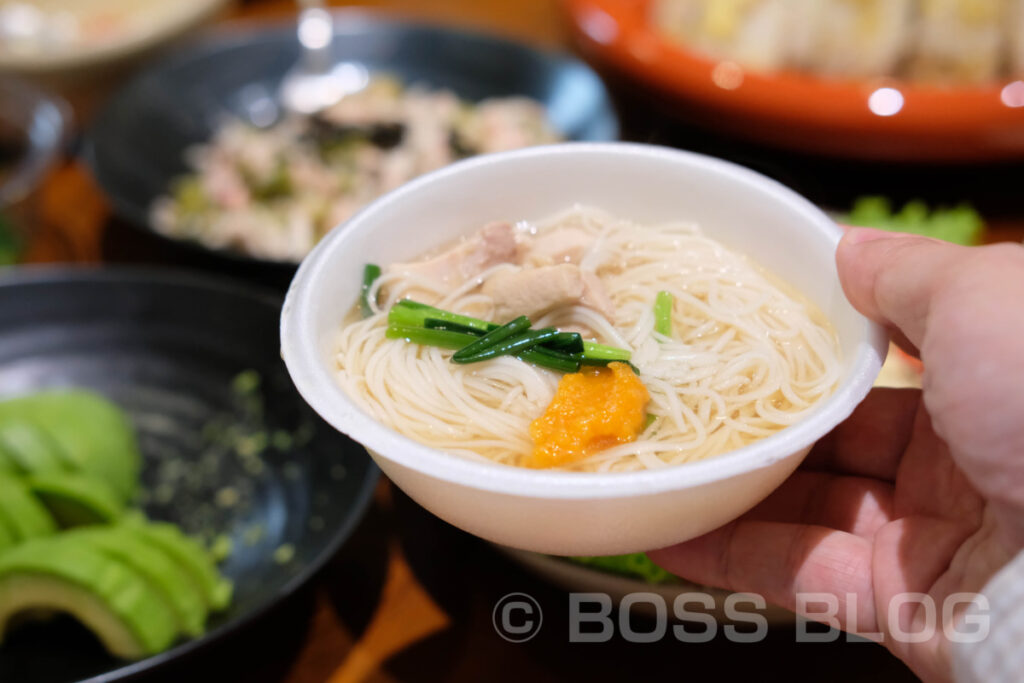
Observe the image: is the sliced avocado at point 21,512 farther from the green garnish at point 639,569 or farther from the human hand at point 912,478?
the human hand at point 912,478

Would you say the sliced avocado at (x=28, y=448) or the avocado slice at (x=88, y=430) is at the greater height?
the sliced avocado at (x=28, y=448)

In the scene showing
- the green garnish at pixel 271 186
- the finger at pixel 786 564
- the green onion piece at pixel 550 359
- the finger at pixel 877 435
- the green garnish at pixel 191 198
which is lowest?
the green garnish at pixel 191 198

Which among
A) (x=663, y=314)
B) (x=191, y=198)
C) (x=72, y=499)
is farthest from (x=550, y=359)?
(x=191, y=198)

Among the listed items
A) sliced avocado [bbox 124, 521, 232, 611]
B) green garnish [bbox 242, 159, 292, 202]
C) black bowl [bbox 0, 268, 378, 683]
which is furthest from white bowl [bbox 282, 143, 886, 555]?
green garnish [bbox 242, 159, 292, 202]

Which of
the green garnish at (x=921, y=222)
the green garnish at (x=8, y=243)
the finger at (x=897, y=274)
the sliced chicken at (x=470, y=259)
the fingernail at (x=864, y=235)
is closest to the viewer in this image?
the finger at (x=897, y=274)

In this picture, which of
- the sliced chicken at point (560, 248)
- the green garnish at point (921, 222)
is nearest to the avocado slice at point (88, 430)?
the sliced chicken at point (560, 248)

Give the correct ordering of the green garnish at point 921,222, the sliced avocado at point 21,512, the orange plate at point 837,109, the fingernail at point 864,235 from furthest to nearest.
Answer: the orange plate at point 837,109 → the green garnish at point 921,222 → the sliced avocado at point 21,512 → the fingernail at point 864,235
